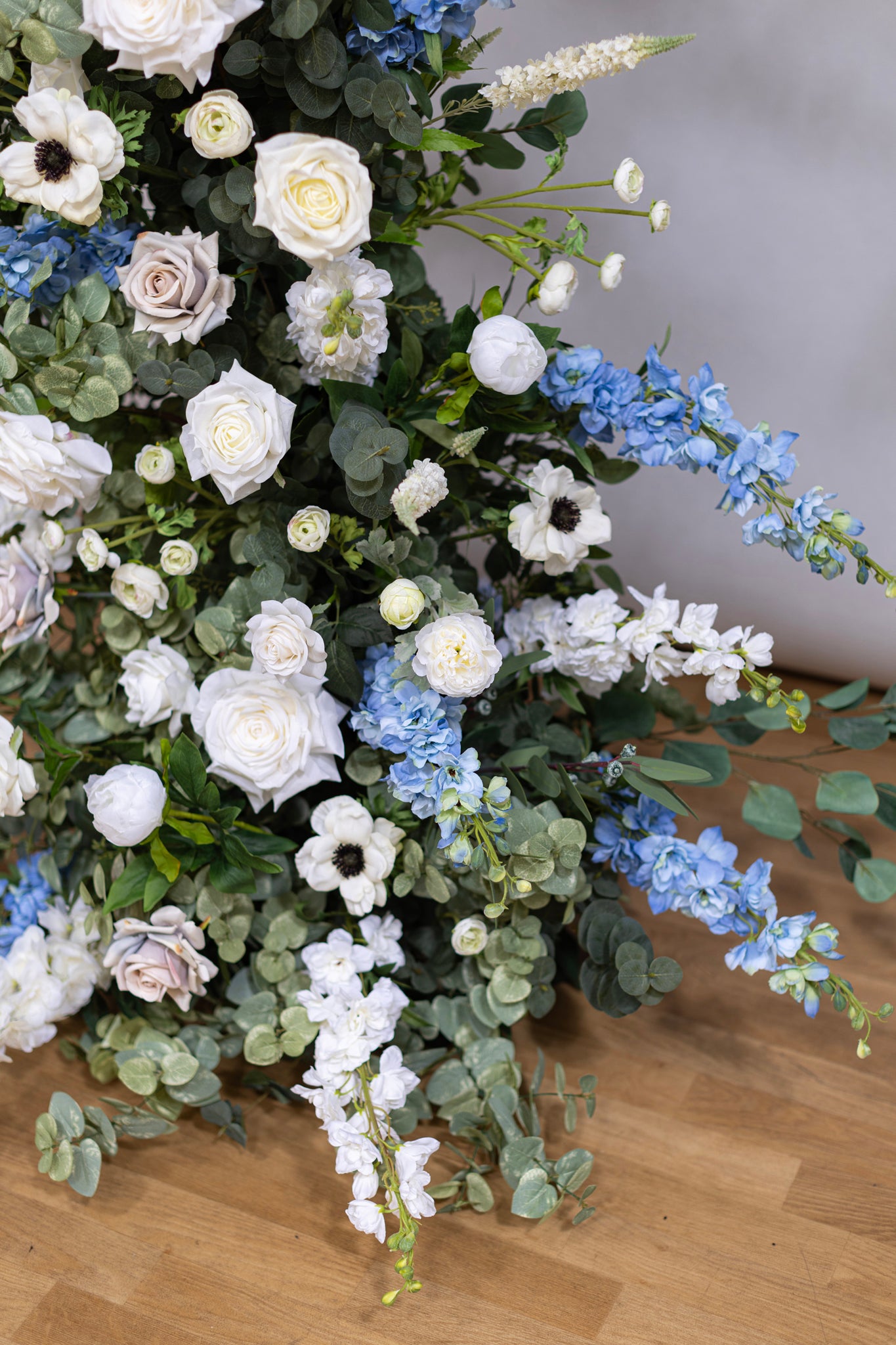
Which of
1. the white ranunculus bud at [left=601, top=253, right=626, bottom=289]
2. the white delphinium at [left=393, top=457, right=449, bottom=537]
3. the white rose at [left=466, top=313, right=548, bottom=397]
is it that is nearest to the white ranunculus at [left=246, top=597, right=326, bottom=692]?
the white delphinium at [left=393, top=457, right=449, bottom=537]

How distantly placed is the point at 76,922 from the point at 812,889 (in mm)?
722

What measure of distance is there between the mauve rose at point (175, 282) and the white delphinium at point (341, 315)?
0.06m

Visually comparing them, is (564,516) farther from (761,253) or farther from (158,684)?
(761,253)

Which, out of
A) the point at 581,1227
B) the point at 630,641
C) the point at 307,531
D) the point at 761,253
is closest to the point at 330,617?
the point at 307,531

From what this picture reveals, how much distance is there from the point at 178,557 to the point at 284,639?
0.13m

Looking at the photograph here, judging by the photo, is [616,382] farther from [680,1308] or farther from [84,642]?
[680,1308]

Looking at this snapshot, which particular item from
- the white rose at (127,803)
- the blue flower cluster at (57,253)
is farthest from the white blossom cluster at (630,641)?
the blue flower cluster at (57,253)

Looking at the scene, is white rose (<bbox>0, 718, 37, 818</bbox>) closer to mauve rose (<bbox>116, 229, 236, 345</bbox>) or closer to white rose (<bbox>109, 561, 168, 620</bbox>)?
white rose (<bbox>109, 561, 168, 620</bbox>)

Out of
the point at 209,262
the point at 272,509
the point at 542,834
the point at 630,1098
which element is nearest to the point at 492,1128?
the point at 630,1098

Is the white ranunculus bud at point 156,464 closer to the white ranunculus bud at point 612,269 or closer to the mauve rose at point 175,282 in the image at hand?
the mauve rose at point 175,282

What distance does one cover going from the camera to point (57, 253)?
82cm

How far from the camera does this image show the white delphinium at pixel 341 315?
0.74 m

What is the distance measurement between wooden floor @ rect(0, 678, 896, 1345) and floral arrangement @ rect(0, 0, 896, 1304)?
0.12 feet

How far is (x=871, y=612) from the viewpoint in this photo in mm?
1333
